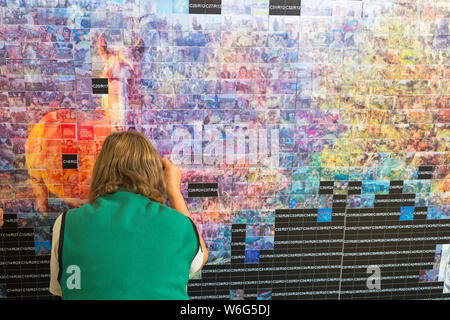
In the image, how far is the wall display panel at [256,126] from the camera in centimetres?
188

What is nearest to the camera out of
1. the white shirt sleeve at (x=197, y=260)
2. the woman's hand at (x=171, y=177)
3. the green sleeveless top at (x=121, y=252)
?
the green sleeveless top at (x=121, y=252)

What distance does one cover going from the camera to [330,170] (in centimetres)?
213

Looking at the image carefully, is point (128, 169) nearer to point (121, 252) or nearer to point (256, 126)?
point (121, 252)

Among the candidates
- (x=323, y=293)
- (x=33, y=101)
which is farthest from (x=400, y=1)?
(x=33, y=101)

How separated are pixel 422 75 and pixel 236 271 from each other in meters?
1.38

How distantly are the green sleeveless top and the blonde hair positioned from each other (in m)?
0.12

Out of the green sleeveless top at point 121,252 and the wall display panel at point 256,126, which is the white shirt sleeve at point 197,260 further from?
the wall display panel at point 256,126

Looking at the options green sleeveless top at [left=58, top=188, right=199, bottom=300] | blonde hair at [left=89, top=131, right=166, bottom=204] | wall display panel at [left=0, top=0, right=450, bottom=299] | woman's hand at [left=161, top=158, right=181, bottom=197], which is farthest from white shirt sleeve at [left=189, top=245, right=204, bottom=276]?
wall display panel at [left=0, top=0, right=450, bottom=299]

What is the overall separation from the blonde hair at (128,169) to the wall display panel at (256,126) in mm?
446

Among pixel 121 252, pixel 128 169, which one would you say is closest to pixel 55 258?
pixel 121 252

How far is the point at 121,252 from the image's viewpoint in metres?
1.27

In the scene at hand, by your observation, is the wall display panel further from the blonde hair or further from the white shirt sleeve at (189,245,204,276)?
the white shirt sleeve at (189,245,204,276)

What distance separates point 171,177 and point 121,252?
2.20 ft

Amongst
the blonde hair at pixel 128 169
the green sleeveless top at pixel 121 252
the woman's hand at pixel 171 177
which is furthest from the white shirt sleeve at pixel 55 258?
the woman's hand at pixel 171 177
